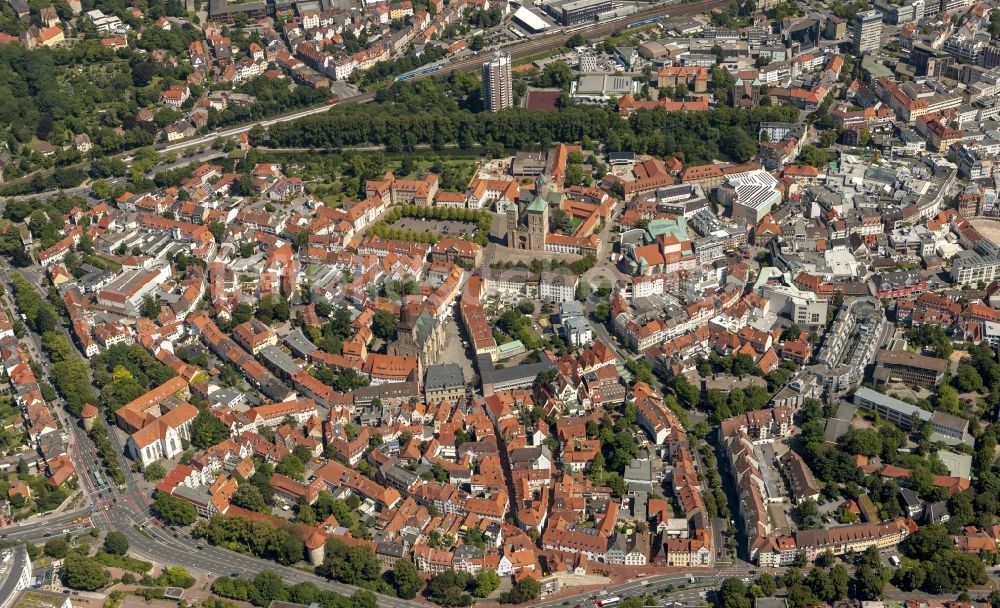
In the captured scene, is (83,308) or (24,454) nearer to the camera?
(24,454)

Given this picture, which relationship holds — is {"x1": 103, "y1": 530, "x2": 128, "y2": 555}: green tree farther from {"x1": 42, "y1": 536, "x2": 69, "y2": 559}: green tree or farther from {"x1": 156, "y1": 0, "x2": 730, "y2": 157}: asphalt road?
{"x1": 156, "y1": 0, "x2": 730, "y2": 157}: asphalt road

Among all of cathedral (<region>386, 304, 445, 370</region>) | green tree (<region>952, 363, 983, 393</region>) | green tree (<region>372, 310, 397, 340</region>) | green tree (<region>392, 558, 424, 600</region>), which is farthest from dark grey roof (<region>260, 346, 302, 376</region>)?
green tree (<region>952, 363, 983, 393</region>)

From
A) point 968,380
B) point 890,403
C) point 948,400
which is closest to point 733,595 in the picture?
point 890,403

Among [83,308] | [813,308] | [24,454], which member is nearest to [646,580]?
[813,308]

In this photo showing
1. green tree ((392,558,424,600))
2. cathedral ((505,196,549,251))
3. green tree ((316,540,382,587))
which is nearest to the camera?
green tree ((392,558,424,600))

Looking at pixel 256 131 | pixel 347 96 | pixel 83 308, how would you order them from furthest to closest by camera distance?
pixel 347 96, pixel 256 131, pixel 83 308

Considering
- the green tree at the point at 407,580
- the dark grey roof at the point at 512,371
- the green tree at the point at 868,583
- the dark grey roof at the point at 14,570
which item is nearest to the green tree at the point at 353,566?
the green tree at the point at 407,580

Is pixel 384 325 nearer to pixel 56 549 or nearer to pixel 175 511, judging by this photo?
pixel 175 511

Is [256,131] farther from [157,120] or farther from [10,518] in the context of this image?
[10,518]

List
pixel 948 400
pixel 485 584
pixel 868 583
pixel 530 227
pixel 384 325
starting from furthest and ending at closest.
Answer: pixel 530 227 → pixel 384 325 → pixel 948 400 → pixel 485 584 → pixel 868 583

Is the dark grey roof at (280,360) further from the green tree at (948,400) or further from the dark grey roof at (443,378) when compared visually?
the green tree at (948,400)

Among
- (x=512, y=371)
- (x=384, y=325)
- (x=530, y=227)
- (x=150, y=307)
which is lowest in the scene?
(x=512, y=371)
